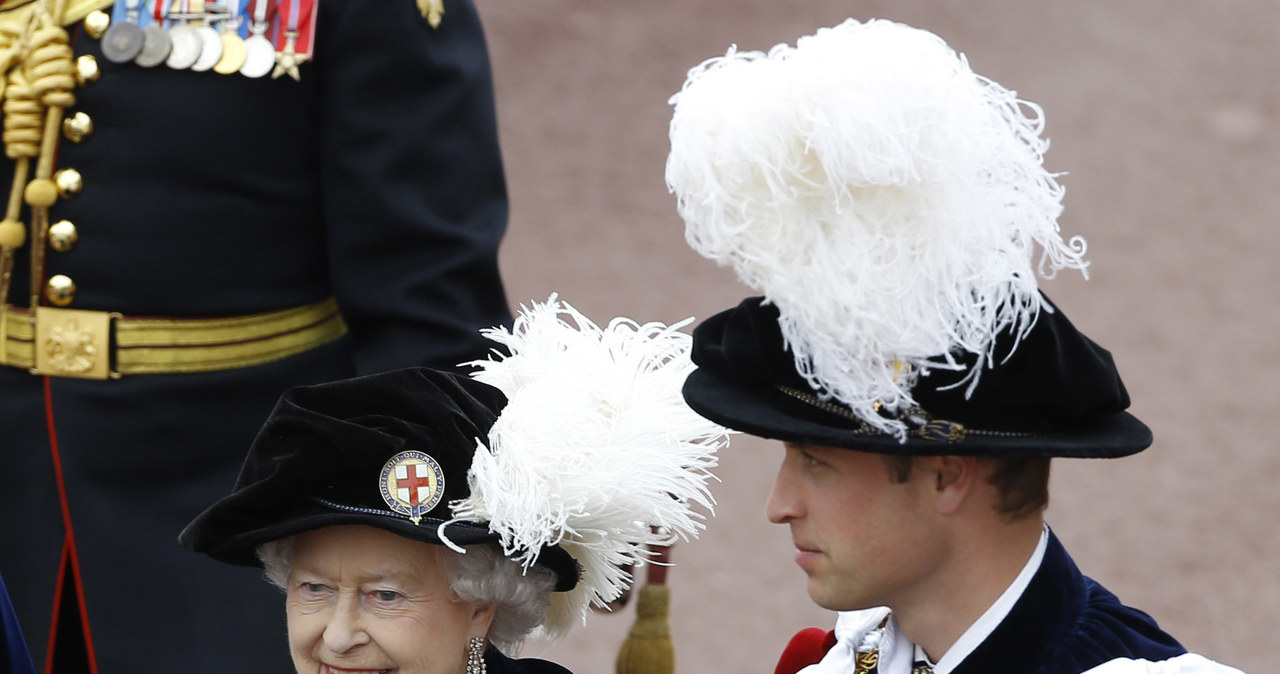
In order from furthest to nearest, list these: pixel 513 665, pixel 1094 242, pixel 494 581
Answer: pixel 1094 242, pixel 513 665, pixel 494 581

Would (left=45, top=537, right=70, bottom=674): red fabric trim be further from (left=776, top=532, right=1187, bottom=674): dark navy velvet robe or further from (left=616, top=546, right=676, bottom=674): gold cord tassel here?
(left=776, top=532, right=1187, bottom=674): dark navy velvet robe

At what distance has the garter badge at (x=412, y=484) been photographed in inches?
97.8

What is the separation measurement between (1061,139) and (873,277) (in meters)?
6.99

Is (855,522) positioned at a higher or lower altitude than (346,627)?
higher

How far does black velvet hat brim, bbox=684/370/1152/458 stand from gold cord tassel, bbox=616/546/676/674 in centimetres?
90

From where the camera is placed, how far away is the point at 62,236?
9.93 ft

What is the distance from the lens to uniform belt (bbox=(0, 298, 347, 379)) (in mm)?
3035

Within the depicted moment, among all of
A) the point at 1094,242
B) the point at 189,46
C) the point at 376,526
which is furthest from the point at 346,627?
the point at 1094,242

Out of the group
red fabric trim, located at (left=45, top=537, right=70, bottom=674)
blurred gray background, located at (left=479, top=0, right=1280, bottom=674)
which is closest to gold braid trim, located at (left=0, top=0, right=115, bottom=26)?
red fabric trim, located at (left=45, top=537, right=70, bottom=674)

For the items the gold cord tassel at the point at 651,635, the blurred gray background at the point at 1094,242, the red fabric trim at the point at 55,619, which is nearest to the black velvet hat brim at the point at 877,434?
the gold cord tassel at the point at 651,635

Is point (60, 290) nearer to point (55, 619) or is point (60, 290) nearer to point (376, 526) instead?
point (55, 619)

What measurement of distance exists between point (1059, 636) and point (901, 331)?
1.60 feet

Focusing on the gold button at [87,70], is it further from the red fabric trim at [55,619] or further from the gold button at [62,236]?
the red fabric trim at [55,619]

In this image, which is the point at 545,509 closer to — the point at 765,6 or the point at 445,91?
the point at 445,91
